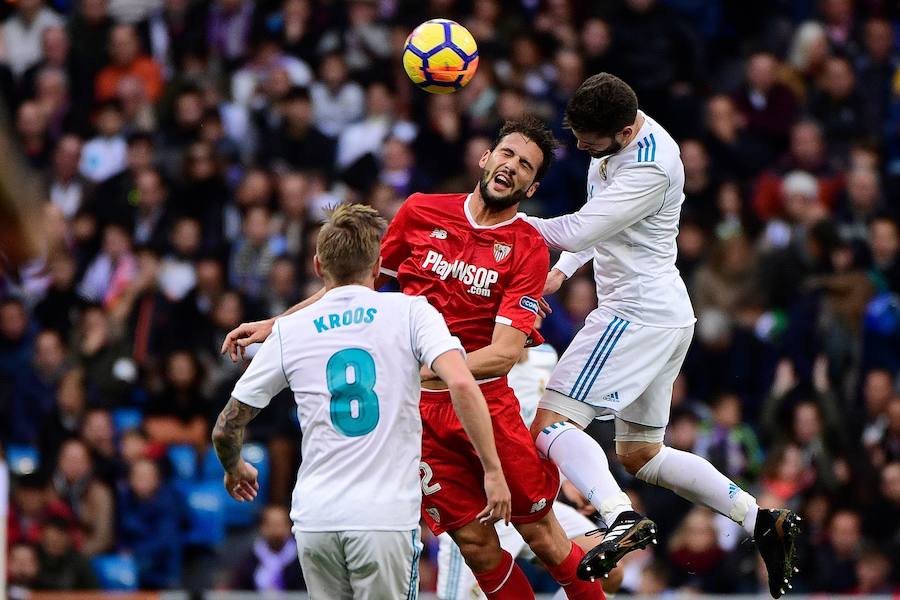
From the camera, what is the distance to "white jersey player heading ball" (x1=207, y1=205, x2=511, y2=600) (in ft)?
18.0

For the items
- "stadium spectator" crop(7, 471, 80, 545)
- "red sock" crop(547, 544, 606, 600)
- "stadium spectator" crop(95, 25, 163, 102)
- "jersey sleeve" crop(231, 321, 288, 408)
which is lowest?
"stadium spectator" crop(7, 471, 80, 545)

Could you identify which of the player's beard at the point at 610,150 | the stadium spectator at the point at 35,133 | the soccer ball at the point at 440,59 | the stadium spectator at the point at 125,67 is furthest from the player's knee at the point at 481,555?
the stadium spectator at the point at 125,67

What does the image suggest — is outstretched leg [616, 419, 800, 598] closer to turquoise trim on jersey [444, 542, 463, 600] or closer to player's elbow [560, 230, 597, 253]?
player's elbow [560, 230, 597, 253]

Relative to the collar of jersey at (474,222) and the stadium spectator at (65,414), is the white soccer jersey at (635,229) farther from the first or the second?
the stadium spectator at (65,414)

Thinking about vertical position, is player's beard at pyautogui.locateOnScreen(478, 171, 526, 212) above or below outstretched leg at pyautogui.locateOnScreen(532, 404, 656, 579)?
above

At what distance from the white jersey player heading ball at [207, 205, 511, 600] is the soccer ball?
205 centimetres

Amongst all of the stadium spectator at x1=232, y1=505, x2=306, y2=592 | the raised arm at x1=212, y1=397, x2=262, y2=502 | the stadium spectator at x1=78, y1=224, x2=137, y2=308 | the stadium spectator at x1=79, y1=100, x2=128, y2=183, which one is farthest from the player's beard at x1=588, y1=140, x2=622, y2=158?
the stadium spectator at x1=79, y1=100, x2=128, y2=183

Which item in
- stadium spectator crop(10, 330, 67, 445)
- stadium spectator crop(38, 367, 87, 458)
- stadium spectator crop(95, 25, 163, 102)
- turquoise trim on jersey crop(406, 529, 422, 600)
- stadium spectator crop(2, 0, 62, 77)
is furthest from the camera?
stadium spectator crop(2, 0, 62, 77)

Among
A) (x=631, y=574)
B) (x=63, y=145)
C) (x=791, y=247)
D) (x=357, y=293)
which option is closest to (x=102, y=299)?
(x=63, y=145)

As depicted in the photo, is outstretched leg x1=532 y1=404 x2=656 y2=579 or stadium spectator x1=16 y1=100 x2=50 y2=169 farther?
stadium spectator x1=16 y1=100 x2=50 y2=169

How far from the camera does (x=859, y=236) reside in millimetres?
12594

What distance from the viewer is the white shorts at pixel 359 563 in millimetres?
5508

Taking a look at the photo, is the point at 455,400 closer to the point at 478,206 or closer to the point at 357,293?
the point at 357,293

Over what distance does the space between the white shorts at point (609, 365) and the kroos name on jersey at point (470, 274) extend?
2.04 ft
